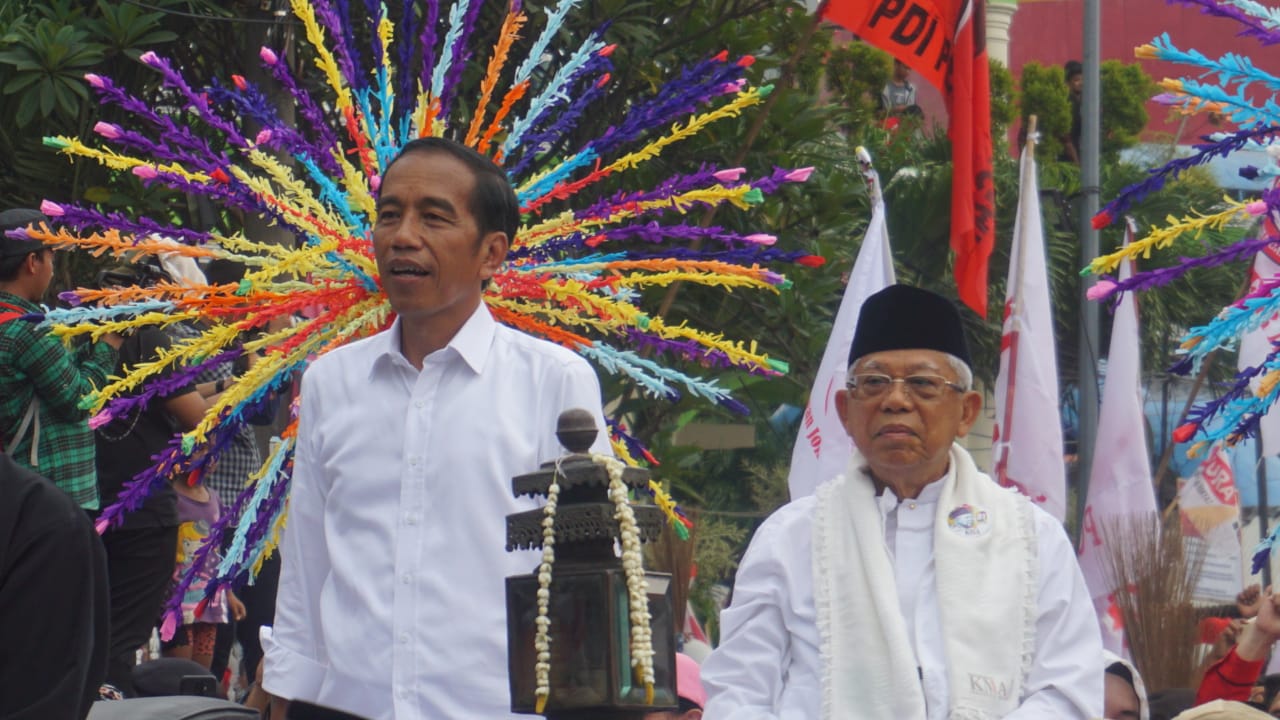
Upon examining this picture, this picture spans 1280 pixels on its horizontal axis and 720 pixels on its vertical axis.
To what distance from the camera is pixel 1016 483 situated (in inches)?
383

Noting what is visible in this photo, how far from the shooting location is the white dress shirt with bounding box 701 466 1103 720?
4.18 metres

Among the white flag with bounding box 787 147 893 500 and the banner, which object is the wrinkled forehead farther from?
the banner

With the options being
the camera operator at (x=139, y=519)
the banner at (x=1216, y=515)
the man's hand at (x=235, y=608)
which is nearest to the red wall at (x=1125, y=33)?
the banner at (x=1216, y=515)

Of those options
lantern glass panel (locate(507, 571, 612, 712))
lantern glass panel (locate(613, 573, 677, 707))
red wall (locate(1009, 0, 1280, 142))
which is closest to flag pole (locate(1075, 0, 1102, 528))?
lantern glass panel (locate(613, 573, 677, 707))

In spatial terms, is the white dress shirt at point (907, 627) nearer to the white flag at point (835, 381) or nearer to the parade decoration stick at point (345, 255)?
the parade decoration stick at point (345, 255)

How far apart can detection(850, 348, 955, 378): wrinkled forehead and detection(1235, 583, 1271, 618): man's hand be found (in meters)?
6.41

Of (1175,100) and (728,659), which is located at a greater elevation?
(1175,100)

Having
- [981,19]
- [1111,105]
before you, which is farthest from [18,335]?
[1111,105]

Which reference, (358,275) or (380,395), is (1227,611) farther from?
(380,395)

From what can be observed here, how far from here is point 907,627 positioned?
425cm

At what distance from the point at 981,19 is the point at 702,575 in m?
4.79

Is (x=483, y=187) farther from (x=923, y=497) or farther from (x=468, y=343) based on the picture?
(x=923, y=497)

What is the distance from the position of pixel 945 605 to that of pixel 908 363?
0.54 m

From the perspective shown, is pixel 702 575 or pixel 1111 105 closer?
pixel 702 575
